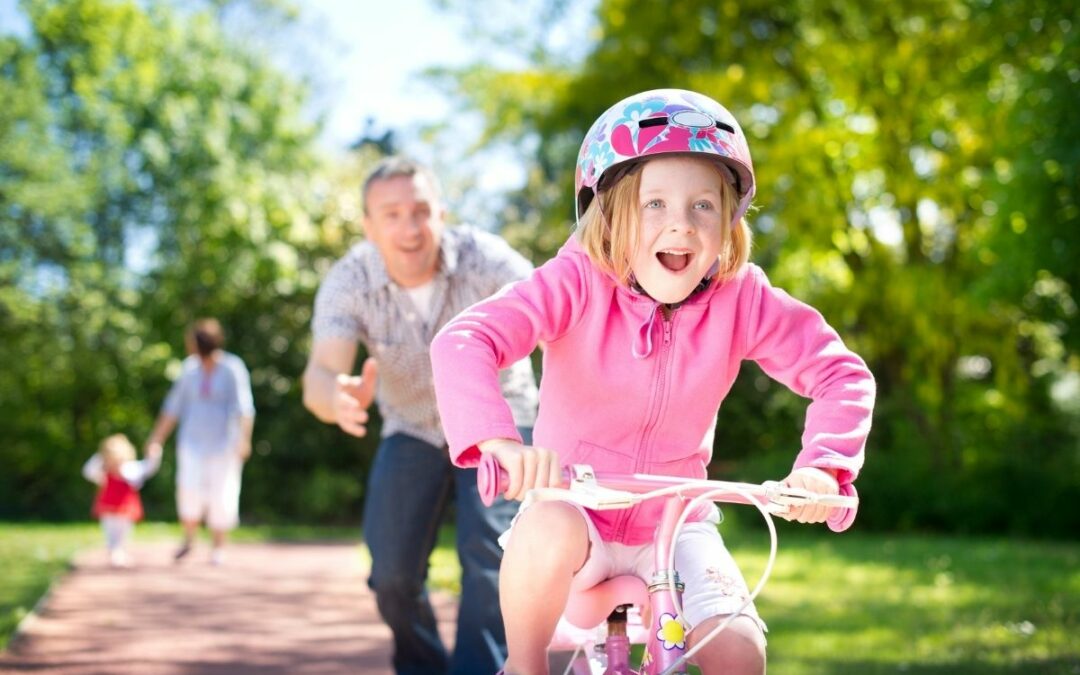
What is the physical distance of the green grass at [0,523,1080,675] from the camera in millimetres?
6633

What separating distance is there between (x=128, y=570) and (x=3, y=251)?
14004 millimetres

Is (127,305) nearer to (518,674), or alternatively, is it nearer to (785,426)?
(785,426)

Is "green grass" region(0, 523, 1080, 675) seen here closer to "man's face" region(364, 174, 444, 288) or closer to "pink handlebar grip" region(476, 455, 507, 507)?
"man's face" region(364, 174, 444, 288)

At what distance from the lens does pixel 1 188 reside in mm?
24250

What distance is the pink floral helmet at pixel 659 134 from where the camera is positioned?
307cm

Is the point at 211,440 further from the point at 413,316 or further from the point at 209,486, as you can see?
the point at 413,316

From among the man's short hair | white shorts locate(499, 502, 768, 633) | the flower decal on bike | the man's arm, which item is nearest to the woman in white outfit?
the man's short hair

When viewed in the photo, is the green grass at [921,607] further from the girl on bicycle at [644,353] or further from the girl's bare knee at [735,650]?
the girl's bare knee at [735,650]

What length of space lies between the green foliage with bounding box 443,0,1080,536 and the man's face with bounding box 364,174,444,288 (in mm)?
12596

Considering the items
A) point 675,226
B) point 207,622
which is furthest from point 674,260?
point 207,622

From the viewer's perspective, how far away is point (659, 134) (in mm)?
3064

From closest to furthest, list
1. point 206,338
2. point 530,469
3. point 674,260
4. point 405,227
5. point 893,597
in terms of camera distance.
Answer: point 530,469
point 674,260
point 405,227
point 893,597
point 206,338

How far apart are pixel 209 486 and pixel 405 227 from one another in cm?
807

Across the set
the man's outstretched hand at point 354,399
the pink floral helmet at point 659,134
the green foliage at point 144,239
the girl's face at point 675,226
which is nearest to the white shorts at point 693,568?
the girl's face at point 675,226
